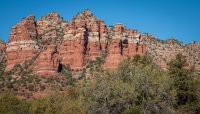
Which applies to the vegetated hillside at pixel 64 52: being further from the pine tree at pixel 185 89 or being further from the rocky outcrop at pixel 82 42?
the pine tree at pixel 185 89

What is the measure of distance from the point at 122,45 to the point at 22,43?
35.0m

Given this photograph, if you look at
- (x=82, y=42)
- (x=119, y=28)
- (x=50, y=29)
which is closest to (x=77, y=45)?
(x=82, y=42)

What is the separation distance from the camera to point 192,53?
132500mm

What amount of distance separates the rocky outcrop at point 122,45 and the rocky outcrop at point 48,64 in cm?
1536

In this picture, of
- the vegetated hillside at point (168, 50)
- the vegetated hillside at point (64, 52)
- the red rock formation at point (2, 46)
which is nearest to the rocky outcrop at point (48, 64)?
the vegetated hillside at point (64, 52)

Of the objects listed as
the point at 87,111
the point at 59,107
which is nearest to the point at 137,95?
the point at 87,111

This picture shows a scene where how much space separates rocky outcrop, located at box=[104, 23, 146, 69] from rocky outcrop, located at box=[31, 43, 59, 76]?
1536 centimetres

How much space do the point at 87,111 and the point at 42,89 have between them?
180 ft

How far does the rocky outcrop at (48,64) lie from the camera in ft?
328

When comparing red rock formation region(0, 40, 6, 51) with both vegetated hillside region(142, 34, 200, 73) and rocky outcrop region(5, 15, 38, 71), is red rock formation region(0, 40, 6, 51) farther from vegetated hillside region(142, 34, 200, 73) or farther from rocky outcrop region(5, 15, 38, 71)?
vegetated hillside region(142, 34, 200, 73)

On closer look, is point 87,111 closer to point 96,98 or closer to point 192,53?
point 96,98

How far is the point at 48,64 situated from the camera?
10025 centimetres

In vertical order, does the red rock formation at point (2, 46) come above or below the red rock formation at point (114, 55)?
above

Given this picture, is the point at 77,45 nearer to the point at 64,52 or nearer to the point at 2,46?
the point at 64,52
